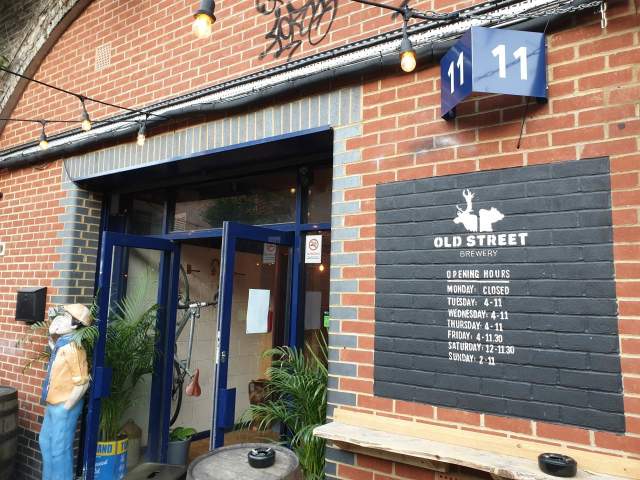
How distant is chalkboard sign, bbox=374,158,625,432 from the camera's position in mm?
2172

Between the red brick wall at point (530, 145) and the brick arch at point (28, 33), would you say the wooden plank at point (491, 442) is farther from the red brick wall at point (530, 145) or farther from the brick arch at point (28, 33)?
the brick arch at point (28, 33)

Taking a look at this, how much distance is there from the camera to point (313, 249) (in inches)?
147

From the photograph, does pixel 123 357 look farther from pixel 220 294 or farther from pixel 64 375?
pixel 220 294

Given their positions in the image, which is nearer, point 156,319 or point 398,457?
point 398,457

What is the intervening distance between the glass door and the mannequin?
1.34 m

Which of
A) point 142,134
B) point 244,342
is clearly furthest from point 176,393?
point 142,134

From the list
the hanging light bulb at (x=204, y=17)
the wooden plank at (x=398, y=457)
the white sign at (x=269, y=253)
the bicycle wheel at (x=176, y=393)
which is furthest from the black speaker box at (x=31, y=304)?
the hanging light bulb at (x=204, y=17)

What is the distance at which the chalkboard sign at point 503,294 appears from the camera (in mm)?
2172

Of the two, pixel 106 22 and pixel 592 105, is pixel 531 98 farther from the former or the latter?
pixel 106 22

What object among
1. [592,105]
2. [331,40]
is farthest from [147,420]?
[592,105]

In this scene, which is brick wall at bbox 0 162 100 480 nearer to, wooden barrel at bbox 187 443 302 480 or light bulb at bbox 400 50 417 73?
wooden barrel at bbox 187 443 302 480

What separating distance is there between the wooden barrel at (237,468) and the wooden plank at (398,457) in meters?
0.40

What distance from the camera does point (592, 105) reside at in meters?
2.28

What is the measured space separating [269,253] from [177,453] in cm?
247
